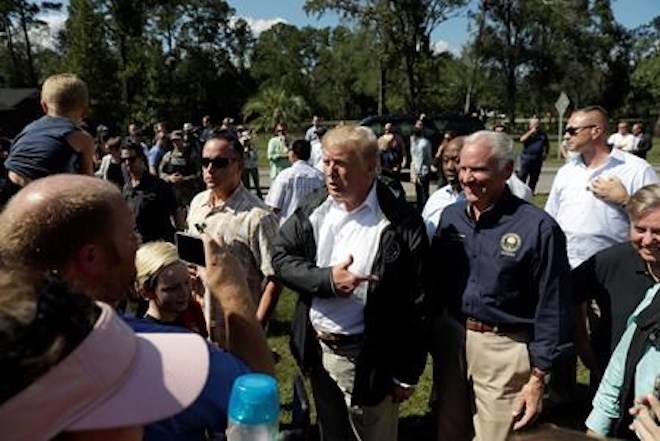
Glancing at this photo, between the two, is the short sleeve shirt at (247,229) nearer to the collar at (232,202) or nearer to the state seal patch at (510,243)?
the collar at (232,202)

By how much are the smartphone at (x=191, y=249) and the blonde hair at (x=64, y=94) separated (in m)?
2.19

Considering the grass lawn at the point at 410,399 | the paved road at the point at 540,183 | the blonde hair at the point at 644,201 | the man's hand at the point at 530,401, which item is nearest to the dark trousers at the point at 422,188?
the paved road at the point at 540,183

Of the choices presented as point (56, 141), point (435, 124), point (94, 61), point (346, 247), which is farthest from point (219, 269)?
point (94, 61)

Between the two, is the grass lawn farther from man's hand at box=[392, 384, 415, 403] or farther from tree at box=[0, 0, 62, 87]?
tree at box=[0, 0, 62, 87]

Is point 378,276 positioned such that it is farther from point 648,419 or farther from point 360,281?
point 648,419

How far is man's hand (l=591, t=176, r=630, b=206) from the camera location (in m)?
4.14

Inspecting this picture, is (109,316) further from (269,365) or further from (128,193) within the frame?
(128,193)

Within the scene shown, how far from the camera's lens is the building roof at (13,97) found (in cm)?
3892

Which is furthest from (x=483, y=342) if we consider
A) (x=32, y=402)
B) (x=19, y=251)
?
(x=32, y=402)

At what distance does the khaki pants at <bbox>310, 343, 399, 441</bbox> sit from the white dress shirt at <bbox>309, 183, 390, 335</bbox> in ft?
0.46

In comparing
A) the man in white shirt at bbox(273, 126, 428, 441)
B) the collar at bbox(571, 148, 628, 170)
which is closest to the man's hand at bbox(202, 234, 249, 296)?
the man in white shirt at bbox(273, 126, 428, 441)

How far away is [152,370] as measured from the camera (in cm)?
122

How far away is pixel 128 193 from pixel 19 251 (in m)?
4.55

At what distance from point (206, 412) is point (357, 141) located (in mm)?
1756
